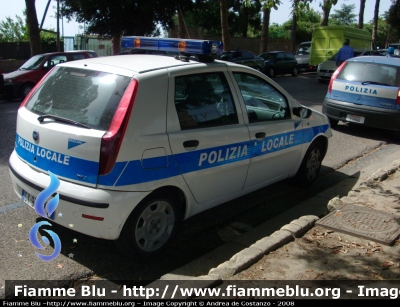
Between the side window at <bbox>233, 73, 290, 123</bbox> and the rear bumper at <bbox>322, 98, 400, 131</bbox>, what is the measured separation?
439 cm

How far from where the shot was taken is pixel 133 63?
4.38 meters

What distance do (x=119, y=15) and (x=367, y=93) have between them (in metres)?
17.1

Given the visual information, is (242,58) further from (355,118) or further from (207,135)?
(207,135)

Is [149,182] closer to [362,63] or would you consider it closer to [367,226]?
[367,226]

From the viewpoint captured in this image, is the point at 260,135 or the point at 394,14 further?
the point at 394,14

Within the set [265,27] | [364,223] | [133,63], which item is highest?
[265,27]

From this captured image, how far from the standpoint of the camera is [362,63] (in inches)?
386

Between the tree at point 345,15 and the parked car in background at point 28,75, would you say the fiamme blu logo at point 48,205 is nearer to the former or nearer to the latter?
the parked car in background at point 28,75

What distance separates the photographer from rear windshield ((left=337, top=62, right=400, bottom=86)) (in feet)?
30.7

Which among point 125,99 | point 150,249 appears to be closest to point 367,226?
point 150,249

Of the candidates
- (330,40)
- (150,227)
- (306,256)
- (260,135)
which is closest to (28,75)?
(260,135)

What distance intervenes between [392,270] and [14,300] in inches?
118

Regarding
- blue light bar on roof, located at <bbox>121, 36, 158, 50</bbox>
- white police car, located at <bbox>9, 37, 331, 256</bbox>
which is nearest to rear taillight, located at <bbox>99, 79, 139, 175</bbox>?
white police car, located at <bbox>9, 37, 331, 256</bbox>

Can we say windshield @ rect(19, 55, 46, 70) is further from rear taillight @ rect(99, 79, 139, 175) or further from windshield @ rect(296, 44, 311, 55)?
windshield @ rect(296, 44, 311, 55)
